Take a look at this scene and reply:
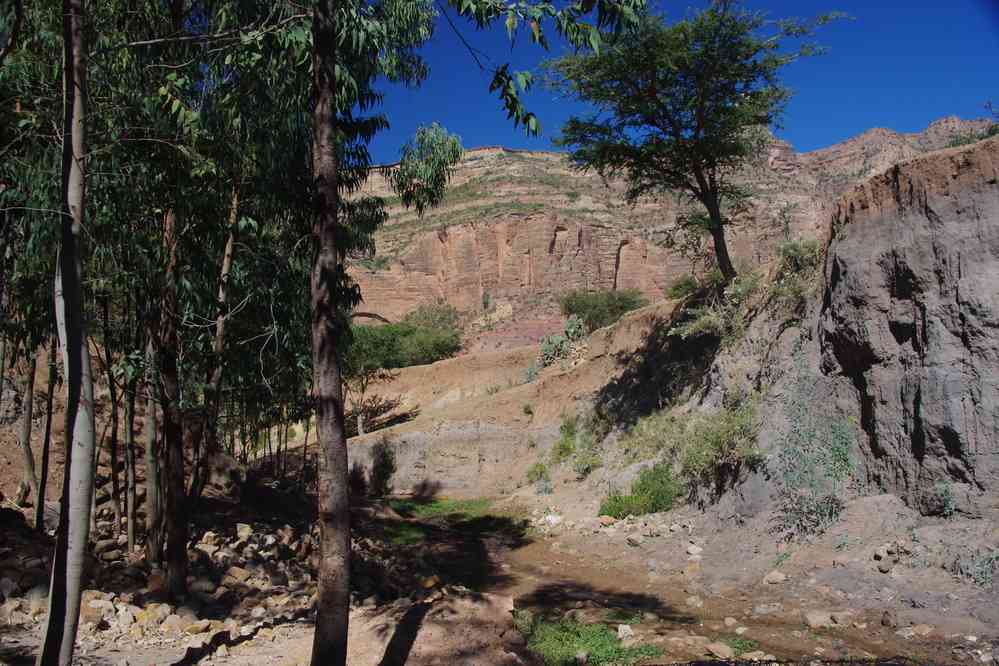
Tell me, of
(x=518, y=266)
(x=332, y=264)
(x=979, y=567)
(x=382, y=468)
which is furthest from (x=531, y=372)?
(x=518, y=266)

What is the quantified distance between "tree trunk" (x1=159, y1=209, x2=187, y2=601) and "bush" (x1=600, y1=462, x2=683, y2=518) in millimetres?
8554

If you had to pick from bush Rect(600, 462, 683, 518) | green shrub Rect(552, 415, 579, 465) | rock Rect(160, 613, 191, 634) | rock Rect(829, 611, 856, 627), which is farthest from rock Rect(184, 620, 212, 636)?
green shrub Rect(552, 415, 579, 465)

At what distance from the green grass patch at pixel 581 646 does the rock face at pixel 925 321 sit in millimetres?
4785

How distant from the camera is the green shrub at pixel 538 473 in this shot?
1882 centimetres

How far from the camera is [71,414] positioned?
4.09m

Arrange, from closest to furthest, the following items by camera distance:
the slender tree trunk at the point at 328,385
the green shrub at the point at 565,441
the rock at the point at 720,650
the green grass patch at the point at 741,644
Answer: the slender tree trunk at the point at 328,385
the rock at the point at 720,650
the green grass patch at the point at 741,644
the green shrub at the point at 565,441

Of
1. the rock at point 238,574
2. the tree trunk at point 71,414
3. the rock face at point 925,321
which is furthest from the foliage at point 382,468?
the tree trunk at point 71,414

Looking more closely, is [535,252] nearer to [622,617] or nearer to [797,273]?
[797,273]

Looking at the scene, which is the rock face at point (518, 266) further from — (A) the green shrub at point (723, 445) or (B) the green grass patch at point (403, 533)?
(A) the green shrub at point (723, 445)

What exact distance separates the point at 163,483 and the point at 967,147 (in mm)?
11821

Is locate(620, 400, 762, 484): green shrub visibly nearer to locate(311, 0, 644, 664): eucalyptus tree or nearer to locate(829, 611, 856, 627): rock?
locate(829, 611, 856, 627): rock

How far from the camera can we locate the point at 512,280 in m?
69.7

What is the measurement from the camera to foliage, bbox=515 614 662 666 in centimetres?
670

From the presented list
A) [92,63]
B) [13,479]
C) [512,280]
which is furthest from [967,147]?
[512,280]
